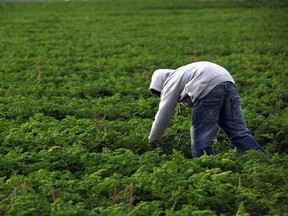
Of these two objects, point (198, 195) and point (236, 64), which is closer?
point (198, 195)

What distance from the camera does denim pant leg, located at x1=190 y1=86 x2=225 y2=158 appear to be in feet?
21.6

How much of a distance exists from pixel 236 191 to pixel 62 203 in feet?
6.24

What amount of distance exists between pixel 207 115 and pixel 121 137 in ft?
5.20

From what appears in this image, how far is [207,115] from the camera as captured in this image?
21.6ft

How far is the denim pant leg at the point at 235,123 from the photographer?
266 inches

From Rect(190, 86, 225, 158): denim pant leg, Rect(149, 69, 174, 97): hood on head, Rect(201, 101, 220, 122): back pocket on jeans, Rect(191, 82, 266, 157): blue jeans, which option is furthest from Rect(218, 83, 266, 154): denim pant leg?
Rect(149, 69, 174, 97): hood on head

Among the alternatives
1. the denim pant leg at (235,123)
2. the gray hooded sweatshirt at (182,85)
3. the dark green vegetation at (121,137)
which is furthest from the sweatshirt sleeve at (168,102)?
the denim pant leg at (235,123)

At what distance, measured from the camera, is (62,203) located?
17.3 ft

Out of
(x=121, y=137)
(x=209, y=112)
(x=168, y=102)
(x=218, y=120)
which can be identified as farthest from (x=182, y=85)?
(x=121, y=137)

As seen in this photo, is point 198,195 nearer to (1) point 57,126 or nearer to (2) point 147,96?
(1) point 57,126

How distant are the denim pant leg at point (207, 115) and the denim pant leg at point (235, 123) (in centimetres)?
16

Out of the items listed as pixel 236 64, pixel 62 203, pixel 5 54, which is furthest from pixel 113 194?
pixel 5 54

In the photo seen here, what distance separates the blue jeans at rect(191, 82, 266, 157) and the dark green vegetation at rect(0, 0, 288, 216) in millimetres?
211

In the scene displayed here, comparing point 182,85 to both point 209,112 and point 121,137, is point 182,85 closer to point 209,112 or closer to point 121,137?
point 209,112
